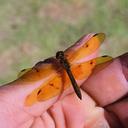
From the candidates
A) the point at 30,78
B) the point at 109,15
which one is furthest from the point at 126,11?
the point at 30,78

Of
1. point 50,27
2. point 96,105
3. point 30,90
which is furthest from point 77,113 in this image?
point 50,27

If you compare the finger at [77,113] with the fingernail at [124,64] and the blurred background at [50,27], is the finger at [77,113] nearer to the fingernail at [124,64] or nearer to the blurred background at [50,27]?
the fingernail at [124,64]

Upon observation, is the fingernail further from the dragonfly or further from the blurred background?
the blurred background

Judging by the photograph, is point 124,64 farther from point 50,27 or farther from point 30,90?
point 50,27

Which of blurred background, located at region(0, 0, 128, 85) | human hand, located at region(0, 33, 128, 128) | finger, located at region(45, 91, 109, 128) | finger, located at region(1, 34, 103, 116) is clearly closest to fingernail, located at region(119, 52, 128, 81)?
human hand, located at region(0, 33, 128, 128)

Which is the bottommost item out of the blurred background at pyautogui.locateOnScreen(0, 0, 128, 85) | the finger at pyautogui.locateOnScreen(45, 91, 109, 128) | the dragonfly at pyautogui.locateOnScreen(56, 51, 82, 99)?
the finger at pyautogui.locateOnScreen(45, 91, 109, 128)

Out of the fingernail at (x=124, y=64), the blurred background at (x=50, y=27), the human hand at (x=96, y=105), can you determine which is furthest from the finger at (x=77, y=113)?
the blurred background at (x=50, y=27)
